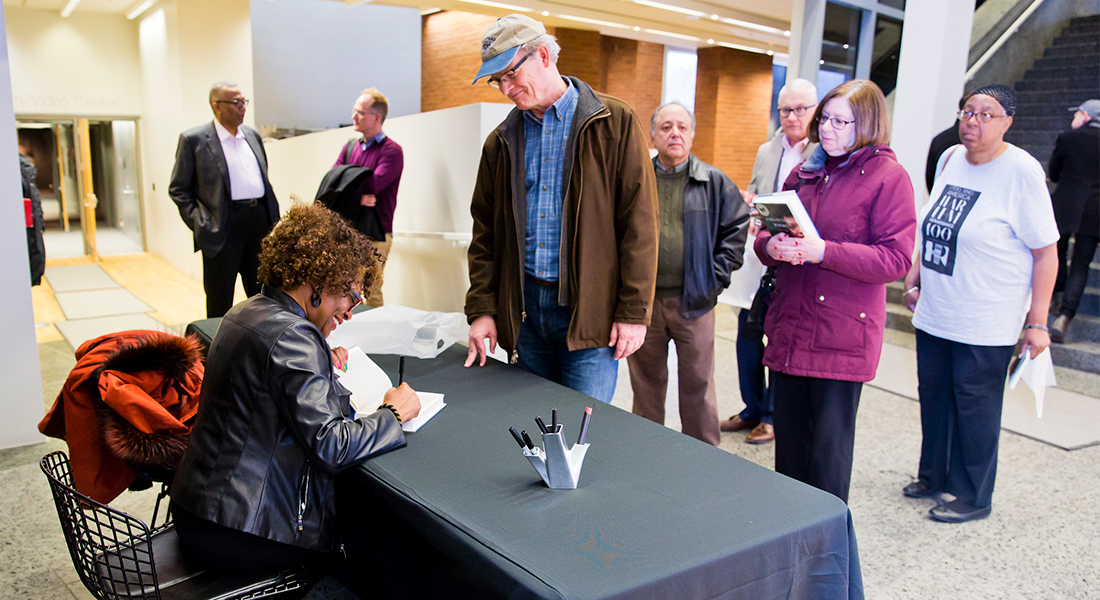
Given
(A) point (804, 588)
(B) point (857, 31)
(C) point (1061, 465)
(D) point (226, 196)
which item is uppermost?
(B) point (857, 31)

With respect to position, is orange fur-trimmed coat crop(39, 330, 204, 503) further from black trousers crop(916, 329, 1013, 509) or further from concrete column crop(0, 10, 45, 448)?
black trousers crop(916, 329, 1013, 509)

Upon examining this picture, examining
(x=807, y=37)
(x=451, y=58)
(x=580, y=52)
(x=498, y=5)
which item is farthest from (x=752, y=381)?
(x=451, y=58)

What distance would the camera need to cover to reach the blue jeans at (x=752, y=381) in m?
3.63

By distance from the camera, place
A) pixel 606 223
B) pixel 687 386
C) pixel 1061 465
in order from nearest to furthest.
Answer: pixel 606 223
pixel 687 386
pixel 1061 465

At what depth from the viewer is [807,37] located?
20.3 feet

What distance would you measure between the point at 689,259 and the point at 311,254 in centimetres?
171

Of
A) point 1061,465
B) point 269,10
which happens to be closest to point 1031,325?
point 1061,465

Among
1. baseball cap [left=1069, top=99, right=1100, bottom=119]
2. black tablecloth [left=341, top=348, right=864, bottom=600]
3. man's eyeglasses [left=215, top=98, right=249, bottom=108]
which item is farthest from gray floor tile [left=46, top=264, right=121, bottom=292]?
baseball cap [left=1069, top=99, right=1100, bottom=119]

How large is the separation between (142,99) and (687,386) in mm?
10031

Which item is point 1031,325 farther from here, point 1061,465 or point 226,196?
point 226,196

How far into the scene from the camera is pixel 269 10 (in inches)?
319

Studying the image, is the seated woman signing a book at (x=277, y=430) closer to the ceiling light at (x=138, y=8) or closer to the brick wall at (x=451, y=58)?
the ceiling light at (x=138, y=8)

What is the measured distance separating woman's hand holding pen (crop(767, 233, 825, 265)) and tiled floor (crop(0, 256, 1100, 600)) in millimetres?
1061

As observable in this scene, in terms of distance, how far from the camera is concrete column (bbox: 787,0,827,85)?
614cm
